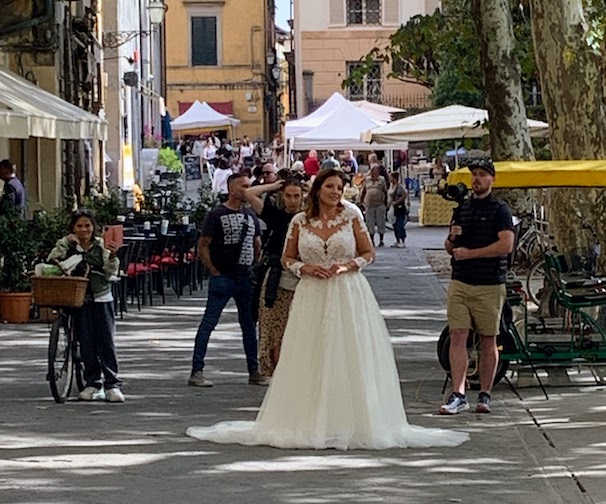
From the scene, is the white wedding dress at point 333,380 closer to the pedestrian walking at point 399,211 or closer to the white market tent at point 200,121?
the pedestrian walking at point 399,211

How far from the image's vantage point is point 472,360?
1322 cm

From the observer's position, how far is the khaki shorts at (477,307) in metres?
12.1

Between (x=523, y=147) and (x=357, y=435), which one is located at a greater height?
(x=523, y=147)

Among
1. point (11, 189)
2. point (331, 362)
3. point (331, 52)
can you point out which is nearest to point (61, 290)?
point (331, 362)

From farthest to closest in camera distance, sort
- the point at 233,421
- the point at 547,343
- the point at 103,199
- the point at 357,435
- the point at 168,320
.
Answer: the point at 103,199, the point at 168,320, the point at 547,343, the point at 233,421, the point at 357,435

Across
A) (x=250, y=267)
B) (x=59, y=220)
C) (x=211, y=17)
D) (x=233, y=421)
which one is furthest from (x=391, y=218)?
(x=211, y=17)

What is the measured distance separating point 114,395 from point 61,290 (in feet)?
3.03

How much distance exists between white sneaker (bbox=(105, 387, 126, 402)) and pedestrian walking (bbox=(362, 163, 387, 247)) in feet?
63.5

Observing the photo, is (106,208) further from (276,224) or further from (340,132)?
(340,132)

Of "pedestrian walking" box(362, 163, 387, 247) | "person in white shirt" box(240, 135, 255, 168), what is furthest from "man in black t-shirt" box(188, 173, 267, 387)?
"person in white shirt" box(240, 135, 255, 168)

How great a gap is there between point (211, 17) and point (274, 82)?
419cm

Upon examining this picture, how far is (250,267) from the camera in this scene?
14023mm

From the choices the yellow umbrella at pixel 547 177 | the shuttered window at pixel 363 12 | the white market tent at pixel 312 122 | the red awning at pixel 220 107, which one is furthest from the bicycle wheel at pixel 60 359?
the red awning at pixel 220 107

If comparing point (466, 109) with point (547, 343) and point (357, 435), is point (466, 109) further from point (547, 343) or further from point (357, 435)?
point (357, 435)
